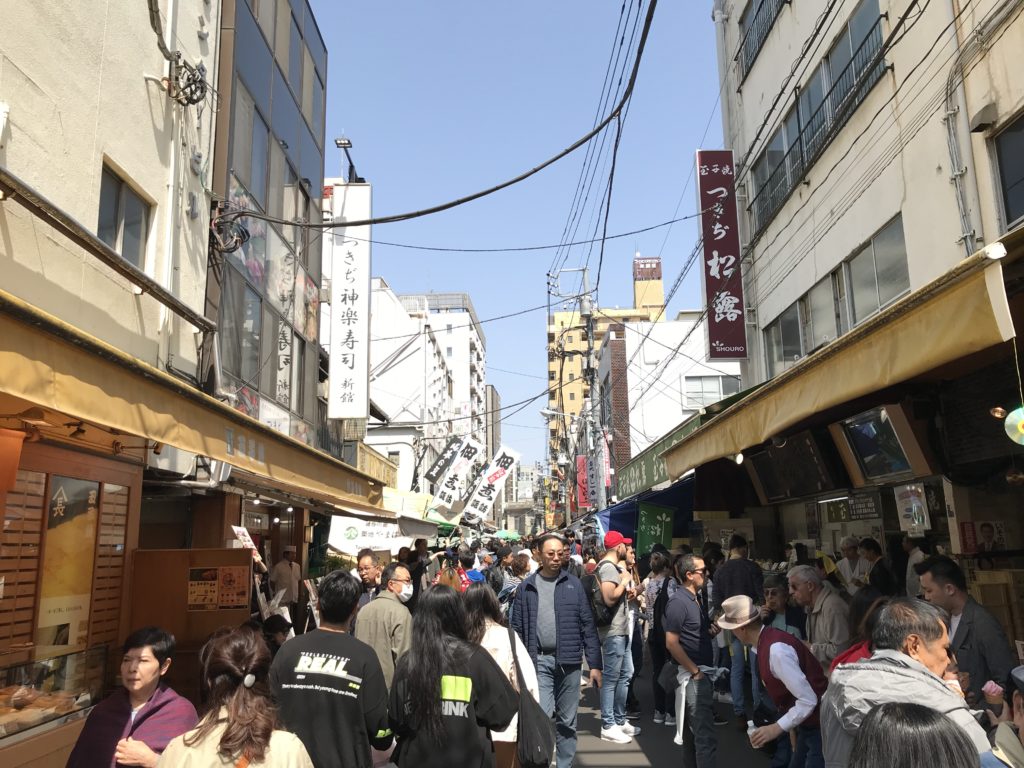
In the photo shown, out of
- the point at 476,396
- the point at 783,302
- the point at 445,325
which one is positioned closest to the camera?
the point at 783,302

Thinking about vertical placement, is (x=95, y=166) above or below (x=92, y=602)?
above

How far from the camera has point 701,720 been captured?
6.16 meters

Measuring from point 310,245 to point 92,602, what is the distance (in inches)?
404

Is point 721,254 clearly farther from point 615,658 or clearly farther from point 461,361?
point 461,361

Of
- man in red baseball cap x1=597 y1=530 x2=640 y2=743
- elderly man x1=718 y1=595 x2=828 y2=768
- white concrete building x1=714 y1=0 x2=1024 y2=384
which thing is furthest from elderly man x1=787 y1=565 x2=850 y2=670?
white concrete building x1=714 y1=0 x2=1024 y2=384

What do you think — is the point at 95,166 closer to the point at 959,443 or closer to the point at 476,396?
the point at 959,443

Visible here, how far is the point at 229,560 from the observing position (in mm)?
8188

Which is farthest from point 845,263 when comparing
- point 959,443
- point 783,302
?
point 959,443

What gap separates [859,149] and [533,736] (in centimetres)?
976

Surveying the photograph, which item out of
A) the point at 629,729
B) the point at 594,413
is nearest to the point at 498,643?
the point at 629,729

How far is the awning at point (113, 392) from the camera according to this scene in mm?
3480

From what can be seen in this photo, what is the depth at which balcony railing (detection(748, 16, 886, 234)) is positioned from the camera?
34.3 feet

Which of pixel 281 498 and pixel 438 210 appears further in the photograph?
pixel 281 498

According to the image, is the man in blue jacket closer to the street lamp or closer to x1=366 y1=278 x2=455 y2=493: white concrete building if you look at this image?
the street lamp
